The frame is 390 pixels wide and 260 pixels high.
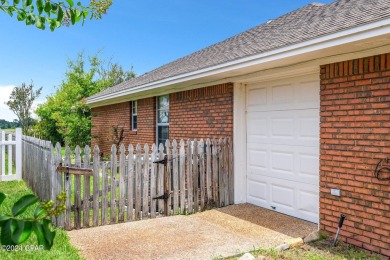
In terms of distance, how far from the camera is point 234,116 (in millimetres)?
7324

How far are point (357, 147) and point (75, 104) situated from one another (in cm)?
1621

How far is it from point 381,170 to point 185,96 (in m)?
5.34

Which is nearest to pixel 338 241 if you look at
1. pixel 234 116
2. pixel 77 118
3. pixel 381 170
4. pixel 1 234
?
pixel 381 170

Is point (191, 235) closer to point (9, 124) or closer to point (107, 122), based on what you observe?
point (107, 122)

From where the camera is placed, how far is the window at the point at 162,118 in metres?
10.3

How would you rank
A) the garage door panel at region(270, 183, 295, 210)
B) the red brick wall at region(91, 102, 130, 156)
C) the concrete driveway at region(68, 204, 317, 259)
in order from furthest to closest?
the red brick wall at region(91, 102, 130, 156) < the garage door panel at region(270, 183, 295, 210) < the concrete driveway at region(68, 204, 317, 259)

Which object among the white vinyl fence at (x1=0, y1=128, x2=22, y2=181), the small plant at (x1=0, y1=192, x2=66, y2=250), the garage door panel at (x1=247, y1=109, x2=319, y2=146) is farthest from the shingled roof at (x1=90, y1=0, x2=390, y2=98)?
the white vinyl fence at (x1=0, y1=128, x2=22, y2=181)

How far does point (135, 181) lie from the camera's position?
20.9ft

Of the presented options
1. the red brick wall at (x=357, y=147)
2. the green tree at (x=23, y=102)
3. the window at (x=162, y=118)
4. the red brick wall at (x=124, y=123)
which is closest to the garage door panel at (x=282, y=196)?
the red brick wall at (x=357, y=147)

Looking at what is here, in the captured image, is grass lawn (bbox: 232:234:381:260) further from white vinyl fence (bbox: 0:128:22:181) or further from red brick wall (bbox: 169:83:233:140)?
white vinyl fence (bbox: 0:128:22:181)

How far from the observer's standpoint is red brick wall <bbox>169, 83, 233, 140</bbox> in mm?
7504

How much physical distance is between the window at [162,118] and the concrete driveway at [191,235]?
13.4ft

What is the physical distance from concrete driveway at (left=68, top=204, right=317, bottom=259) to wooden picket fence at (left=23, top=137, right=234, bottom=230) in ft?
0.85

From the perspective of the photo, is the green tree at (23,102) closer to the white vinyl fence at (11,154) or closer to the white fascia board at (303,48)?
the white vinyl fence at (11,154)
